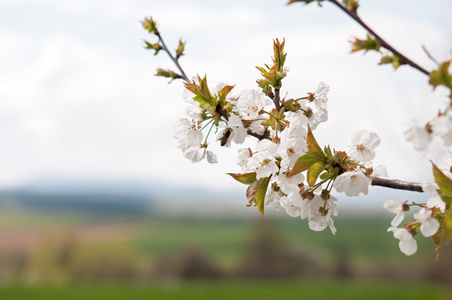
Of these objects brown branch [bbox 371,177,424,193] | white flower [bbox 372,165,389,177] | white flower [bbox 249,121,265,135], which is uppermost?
white flower [bbox 249,121,265,135]

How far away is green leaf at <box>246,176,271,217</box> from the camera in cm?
70

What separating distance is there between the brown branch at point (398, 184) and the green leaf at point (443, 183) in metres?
0.04

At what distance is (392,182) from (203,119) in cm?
27

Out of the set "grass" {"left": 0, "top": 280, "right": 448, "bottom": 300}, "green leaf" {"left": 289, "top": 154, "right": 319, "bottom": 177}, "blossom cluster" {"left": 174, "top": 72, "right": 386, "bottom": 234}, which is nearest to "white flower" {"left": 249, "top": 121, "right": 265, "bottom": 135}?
"blossom cluster" {"left": 174, "top": 72, "right": 386, "bottom": 234}

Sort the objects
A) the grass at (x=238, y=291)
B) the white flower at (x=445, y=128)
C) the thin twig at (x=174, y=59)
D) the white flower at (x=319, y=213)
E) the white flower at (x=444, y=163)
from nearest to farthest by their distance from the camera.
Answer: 1. the white flower at (x=445, y=128)
2. the white flower at (x=444, y=163)
3. the white flower at (x=319, y=213)
4. the thin twig at (x=174, y=59)
5. the grass at (x=238, y=291)

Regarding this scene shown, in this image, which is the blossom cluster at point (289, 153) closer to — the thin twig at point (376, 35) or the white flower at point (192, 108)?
the white flower at point (192, 108)

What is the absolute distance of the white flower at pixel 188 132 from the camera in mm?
755

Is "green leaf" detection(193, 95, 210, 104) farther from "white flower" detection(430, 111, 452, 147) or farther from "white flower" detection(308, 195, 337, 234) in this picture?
"white flower" detection(430, 111, 452, 147)

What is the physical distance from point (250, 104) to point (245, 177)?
0.10m

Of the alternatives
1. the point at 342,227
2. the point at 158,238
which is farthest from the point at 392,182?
the point at 158,238

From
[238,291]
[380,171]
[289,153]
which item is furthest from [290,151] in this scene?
[238,291]

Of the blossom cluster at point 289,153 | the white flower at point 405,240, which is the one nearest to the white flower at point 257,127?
the blossom cluster at point 289,153

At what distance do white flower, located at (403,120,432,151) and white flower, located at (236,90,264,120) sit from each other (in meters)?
0.24

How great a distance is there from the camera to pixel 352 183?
648 millimetres
